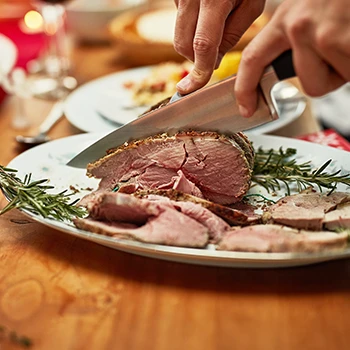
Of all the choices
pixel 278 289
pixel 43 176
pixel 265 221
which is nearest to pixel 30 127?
pixel 43 176

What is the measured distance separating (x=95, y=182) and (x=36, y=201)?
1.28 ft

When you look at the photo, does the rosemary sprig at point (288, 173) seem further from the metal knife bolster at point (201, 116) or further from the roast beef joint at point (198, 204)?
the metal knife bolster at point (201, 116)

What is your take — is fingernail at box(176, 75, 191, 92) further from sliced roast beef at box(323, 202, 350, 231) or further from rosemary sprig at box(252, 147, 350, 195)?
sliced roast beef at box(323, 202, 350, 231)

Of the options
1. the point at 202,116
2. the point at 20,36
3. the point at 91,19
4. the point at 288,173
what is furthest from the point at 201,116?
the point at 20,36

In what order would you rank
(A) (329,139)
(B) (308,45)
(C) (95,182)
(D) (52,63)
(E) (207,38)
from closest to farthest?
(B) (308,45)
(E) (207,38)
(C) (95,182)
(A) (329,139)
(D) (52,63)

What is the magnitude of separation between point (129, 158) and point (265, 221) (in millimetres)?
513

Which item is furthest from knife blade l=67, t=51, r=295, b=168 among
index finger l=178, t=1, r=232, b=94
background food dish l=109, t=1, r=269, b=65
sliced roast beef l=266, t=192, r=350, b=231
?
background food dish l=109, t=1, r=269, b=65

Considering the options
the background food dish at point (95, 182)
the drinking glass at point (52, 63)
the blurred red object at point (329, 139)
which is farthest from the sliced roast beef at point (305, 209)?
the drinking glass at point (52, 63)

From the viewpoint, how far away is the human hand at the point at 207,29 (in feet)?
6.70

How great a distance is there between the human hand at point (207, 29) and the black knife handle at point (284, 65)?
0.42m

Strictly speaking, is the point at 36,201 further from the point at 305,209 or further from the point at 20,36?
the point at 20,36

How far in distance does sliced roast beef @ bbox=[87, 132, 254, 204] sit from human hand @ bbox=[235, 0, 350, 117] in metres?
0.29

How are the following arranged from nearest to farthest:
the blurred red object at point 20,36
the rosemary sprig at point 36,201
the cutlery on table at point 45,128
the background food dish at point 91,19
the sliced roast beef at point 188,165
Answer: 1. the rosemary sprig at point 36,201
2. the sliced roast beef at point 188,165
3. the cutlery on table at point 45,128
4. the blurred red object at point 20,36
5. the background food dish at point 91,19

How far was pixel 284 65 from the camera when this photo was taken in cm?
164
